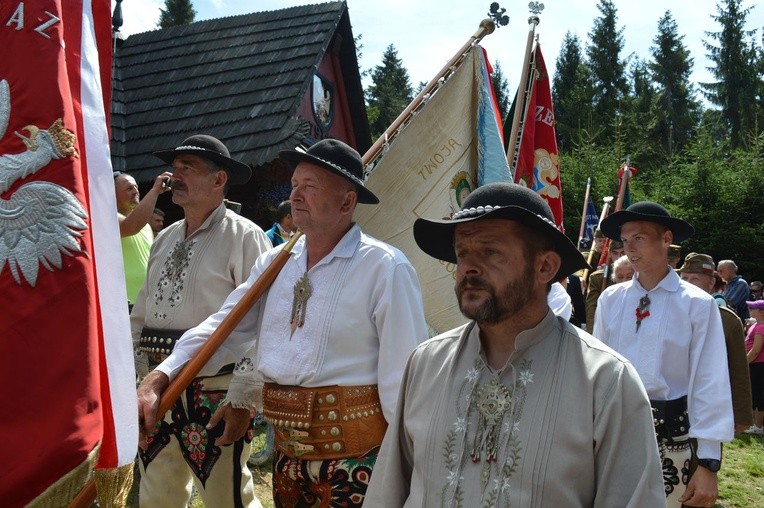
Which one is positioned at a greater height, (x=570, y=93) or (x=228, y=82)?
(x=570, y=93)

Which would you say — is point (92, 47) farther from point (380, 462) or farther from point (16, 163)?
point (380, 462)

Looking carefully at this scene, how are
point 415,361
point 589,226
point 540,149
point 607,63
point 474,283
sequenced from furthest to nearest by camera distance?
point 607,63, point 589,226, point 540,149, point 415,361, point 474,283

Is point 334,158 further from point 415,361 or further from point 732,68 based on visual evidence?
point 732,68

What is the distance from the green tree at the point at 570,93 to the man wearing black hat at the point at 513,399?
152 ft

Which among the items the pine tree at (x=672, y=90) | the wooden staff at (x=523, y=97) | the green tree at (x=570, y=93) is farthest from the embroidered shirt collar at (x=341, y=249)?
the pine tree at (x=672, y=90)

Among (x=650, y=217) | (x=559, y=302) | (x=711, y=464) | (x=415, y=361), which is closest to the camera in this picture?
(x=415, y=361)

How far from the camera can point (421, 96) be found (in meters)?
4.99

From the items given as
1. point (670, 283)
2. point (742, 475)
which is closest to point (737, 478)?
point (742, 475)

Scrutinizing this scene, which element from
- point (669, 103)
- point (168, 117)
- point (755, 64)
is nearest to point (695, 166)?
point (168, 117)

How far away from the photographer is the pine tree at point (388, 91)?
2080 inches

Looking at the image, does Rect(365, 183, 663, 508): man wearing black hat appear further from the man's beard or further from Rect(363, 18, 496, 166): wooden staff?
Rect(363, 18, 496, 166): wooden staff

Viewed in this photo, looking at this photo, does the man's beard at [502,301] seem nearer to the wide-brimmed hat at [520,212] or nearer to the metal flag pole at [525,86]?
the wide-brimmed hat at [520,212]

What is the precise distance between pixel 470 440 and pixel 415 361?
396mm

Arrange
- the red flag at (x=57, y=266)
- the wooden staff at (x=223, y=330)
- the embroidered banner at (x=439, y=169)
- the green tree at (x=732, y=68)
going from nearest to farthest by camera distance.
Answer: the red flag at (x=57, y=266), the wooden staff at (x=223, y=330), the embroidered banner at (x=439, y=169), the green tree at (x=732, y=68)
